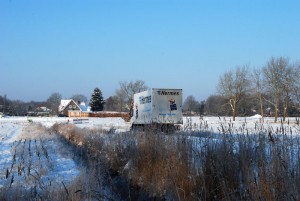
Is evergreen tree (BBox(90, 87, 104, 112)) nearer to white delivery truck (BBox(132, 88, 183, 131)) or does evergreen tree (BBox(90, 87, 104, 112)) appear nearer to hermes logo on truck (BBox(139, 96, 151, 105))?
hermes logo on truck (BBox(139, 96, 151, 105))

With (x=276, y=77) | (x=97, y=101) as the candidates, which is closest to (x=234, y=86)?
(x=276, y=77)

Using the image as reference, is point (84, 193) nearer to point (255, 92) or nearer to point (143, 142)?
point (143, 142)

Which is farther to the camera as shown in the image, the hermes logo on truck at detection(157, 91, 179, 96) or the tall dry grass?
the hermes logo on truck at detection(157, 91, 179, 96)

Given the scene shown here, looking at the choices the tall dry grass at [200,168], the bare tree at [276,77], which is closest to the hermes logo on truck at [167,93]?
the tall dry grass at [200,168]

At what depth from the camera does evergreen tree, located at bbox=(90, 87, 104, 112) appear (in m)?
107

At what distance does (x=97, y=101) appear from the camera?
108m

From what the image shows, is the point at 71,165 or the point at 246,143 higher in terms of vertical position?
the point at 246,143

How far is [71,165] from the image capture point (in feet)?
36.2

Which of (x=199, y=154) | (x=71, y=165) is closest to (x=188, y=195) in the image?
(x=199, y=154)

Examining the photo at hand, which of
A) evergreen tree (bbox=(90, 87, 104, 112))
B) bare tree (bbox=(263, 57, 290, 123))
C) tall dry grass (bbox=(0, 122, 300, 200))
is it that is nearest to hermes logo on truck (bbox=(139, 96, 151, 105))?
tall dry grass (bbox=(0, 122, 300, 200))

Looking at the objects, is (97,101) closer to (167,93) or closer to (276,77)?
(276,77)

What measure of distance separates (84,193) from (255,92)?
2367 inches

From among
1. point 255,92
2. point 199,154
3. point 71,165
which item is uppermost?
point 255,92

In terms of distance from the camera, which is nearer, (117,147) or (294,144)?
(294,144)
